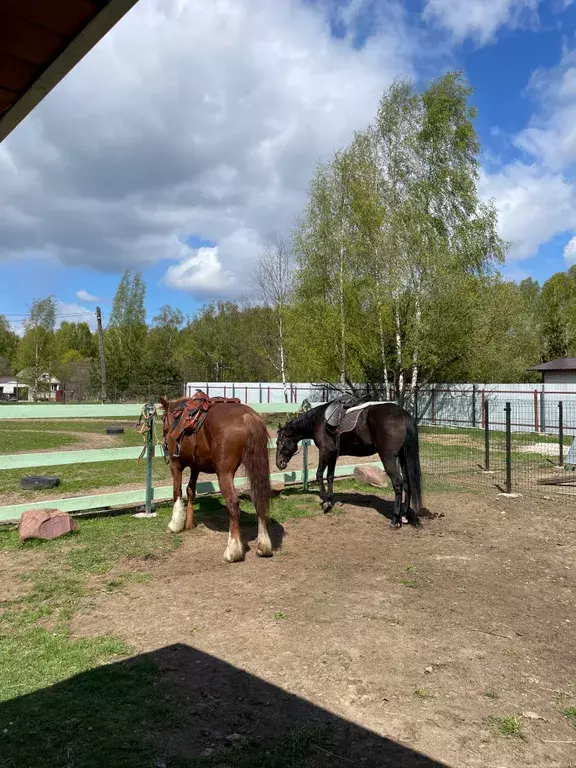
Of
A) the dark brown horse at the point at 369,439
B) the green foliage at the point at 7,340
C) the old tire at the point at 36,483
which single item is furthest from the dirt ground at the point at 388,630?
the green foliage at the point at 7,340

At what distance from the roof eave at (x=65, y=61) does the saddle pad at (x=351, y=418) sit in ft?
18.4

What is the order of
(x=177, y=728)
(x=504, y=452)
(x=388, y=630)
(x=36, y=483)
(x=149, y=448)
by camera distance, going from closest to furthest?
1. (x=177, y=728)
2. (x=388, y=630)
3. (x=149, y=448)
4. (x=36, y=483)
5. (x=504, y=452)

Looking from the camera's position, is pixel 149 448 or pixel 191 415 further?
pixel 149 448

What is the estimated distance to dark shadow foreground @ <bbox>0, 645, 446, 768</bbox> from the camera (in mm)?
2252

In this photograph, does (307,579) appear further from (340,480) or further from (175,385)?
(175,385)

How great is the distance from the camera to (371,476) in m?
9.26

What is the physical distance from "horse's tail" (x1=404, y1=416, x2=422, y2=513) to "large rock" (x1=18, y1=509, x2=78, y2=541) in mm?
3988

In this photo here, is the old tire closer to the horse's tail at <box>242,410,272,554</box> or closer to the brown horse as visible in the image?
the brown horse

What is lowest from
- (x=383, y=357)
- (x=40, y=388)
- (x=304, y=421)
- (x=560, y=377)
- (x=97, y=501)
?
(x=97, y=501)

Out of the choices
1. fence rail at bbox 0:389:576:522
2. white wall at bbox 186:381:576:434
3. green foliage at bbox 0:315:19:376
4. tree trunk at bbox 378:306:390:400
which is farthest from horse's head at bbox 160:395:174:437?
green foliage at bbox 0:315:19:376

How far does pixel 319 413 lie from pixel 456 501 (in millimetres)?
2559

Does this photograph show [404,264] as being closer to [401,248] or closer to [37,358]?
[401,248]

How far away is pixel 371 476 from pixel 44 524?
5.49m

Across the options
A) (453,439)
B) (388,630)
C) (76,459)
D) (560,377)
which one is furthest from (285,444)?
(560,377)
